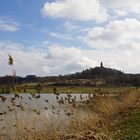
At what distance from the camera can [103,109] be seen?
834 inches

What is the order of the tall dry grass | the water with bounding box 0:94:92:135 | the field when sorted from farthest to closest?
the tall dry grass, the field, the water with bounding box 0:94:92:135

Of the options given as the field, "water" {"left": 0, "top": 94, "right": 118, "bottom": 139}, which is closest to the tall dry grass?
the field

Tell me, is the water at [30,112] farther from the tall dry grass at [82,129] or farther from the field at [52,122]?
the tall dry grass at [82,129]

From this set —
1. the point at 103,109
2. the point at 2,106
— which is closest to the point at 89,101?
the point at 103,109

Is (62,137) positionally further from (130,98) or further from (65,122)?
(130,98)

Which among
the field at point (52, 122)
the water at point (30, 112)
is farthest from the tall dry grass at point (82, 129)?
the water at point (30, 112)

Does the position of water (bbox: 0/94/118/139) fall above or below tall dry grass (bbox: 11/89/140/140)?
above

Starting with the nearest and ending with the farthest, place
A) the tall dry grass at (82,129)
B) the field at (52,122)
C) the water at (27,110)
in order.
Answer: the water at (27,110)
the field at (52,122)
the tall dry grass at (82,129)

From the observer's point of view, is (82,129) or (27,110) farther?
(82,129)

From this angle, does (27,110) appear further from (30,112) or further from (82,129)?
(82,129)

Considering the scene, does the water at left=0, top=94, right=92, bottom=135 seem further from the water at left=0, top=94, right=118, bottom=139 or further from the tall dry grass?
the tall dry grass

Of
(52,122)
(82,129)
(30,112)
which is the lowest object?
(82,129)

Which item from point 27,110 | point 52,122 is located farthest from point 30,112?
point 52,122

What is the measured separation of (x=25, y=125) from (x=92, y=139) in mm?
2214
